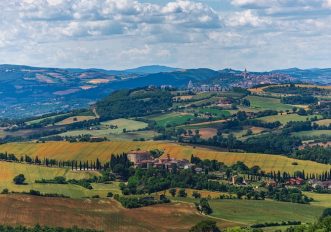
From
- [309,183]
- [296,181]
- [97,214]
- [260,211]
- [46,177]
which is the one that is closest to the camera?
[97,214]

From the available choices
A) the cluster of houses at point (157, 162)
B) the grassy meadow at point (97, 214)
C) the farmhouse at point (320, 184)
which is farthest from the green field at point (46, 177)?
the farmhouse at point (320, 184)

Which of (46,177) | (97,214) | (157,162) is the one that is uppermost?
(157,162)

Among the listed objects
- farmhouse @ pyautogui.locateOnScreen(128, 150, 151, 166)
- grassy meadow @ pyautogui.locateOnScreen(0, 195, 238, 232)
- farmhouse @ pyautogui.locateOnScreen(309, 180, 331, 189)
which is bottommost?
farmhouse @ pyautogui.locateOnScreen(309, 180, 331, 189)

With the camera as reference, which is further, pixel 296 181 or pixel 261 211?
pixel 296 181

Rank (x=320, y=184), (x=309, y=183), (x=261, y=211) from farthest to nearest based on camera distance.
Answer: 1. (x=309, y=183)
2. (x=320, y=184)
3. (x=261, y=211)

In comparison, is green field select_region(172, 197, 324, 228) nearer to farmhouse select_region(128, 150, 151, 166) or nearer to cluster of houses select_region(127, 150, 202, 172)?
cluster of houses select_region(127, 150, 202, 172)

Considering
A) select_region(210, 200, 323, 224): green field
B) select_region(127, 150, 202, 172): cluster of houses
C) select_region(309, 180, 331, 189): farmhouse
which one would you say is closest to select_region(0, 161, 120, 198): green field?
select_region(127, 150, 202, 172): cluster of houses

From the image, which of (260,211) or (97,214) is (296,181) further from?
(97,214)

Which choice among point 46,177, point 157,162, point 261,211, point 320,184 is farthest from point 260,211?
point 157,162

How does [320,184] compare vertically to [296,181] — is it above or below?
below
